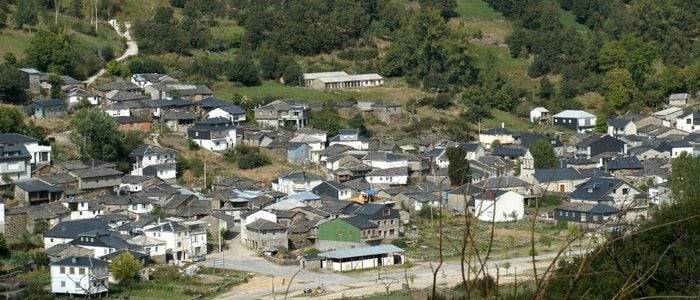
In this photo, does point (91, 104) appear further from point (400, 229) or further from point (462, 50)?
point (462, 50)

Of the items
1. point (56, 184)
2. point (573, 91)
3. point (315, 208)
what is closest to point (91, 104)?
point (56, 184)

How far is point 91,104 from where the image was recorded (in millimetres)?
24266

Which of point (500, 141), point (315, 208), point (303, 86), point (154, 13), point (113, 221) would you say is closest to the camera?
point (113, 221)

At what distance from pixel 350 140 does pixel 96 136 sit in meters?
5.21

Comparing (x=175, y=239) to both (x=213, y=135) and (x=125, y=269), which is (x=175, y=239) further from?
(x=213, y=135)

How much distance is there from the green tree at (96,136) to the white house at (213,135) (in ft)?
5.79

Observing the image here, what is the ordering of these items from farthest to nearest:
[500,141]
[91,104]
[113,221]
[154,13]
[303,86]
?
[154,13]
[303,86]
[500,141]
[91,104]
[113,221]

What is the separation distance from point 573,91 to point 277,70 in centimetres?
729

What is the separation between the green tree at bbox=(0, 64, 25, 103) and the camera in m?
23.3

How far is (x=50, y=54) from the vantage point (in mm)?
25750

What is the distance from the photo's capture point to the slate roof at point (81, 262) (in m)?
15.3

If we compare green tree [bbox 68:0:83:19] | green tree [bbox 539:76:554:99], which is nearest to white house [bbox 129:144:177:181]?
green tree [bbox 68:0:83:19]

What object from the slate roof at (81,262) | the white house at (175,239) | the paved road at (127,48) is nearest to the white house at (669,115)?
the paved road at (127,48)

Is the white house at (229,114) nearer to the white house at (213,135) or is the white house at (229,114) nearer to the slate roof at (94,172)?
the white house at (213,135)
